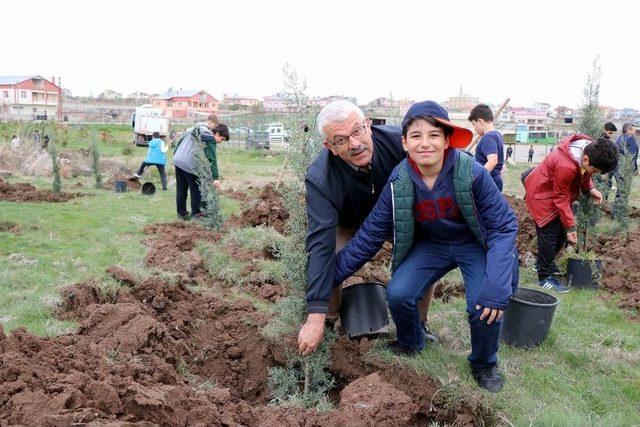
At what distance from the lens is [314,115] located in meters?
3.83

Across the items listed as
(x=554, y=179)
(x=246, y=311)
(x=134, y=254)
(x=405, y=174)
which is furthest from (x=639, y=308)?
(x=134, y=254)

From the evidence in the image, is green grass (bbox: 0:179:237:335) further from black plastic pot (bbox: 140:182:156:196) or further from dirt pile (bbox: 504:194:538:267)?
dirt pile (bbox: 504:194:538:267)

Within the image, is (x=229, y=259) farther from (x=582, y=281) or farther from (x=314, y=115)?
(x=582, y=281)

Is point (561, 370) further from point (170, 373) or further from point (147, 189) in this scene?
point (147, 189)

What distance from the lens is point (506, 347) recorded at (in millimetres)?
4426

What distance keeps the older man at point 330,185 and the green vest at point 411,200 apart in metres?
0.30

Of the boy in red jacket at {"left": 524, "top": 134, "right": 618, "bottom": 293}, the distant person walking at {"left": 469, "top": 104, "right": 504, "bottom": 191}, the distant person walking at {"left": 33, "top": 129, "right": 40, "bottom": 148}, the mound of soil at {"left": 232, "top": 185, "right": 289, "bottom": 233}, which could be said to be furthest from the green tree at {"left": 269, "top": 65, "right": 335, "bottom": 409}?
the distant person walking at {"left": 33, "top": 129, "right": 40, "bottom": 148}

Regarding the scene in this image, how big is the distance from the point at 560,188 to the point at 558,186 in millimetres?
31

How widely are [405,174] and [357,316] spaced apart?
52.9 inches

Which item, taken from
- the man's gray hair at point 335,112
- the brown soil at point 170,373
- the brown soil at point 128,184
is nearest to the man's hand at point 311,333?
the brown soil at point 170,373

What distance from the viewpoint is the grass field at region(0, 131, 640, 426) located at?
11.3 feet

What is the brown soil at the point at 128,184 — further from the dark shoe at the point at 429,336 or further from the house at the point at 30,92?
the house at the point at 30,92

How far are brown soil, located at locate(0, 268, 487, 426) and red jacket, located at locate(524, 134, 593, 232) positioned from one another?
10.3ft

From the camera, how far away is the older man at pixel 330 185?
341 cm
